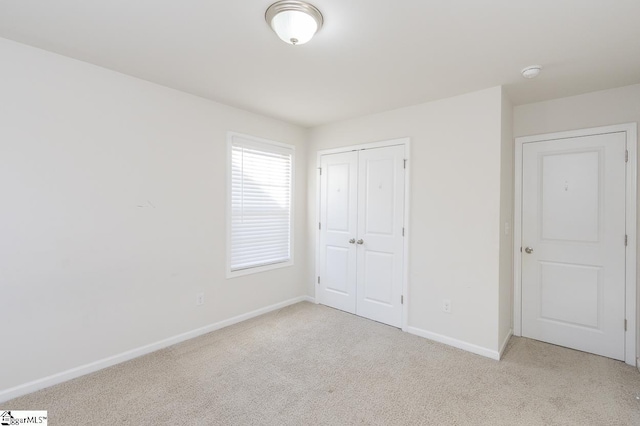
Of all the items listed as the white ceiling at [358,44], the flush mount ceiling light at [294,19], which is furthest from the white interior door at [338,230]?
the flush mount ceiling light at [294,19]

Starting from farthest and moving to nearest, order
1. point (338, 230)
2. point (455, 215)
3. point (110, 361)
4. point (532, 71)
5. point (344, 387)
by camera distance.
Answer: point (338, 230) < point (455, 215) < point (110, 361) < point (532, 71) < point (344, 387)

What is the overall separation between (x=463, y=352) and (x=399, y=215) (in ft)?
4.89

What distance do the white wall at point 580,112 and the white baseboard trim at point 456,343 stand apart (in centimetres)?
126

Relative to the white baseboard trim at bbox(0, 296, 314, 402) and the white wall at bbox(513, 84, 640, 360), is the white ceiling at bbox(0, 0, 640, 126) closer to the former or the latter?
the white wall at bbox(513, 84, 640, 360)

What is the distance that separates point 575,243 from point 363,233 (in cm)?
213

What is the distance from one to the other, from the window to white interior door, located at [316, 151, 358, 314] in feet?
1.58

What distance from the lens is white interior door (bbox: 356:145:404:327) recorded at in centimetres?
344

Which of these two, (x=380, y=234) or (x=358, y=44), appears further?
(x=380, y=234)

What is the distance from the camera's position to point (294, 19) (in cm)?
173

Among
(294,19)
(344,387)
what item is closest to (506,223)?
(344,387)

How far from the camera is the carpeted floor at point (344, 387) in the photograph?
1975 millimetres

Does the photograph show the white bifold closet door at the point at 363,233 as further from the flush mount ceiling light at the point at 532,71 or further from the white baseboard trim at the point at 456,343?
the flush mount ceiling light at the point at 532,71

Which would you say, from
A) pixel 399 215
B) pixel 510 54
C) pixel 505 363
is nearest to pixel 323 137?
pixel 399 215

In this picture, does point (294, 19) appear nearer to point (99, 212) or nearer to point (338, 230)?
point (99, 212)
